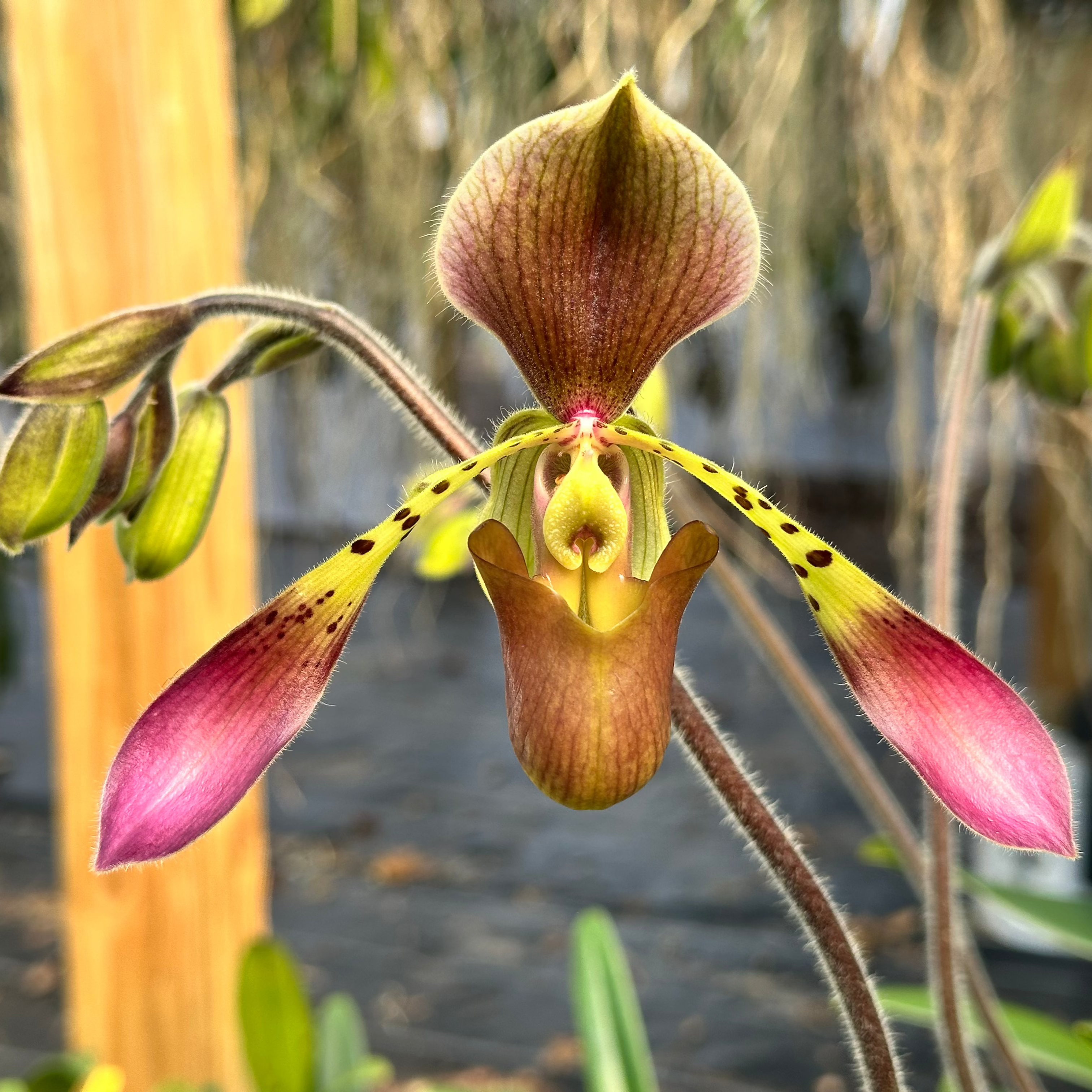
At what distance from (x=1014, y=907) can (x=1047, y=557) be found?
3.88 ft

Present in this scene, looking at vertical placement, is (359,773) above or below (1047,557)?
below

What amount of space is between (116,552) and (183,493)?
0.66 meters

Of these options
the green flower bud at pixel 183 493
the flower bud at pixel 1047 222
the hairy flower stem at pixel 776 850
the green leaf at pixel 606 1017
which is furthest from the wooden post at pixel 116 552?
the flower bud at pixel 1047 222

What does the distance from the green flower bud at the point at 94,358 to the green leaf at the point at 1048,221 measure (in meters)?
0.54

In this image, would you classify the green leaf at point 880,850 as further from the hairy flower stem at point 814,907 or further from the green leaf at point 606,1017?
the hairy flower stem at point 814,907

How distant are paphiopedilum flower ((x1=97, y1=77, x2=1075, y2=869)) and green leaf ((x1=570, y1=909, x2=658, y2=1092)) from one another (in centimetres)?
62

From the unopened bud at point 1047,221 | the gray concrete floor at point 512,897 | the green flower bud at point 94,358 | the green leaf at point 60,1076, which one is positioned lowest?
the gray concrete floor at point 512,897

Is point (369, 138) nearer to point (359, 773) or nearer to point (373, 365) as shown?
point (373, 365)

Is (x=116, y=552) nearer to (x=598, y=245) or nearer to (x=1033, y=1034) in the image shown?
(x=598, y=245)

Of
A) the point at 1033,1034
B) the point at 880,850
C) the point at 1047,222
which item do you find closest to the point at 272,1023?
the point at 880,850

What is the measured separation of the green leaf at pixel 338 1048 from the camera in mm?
1053

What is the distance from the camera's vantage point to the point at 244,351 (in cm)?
50

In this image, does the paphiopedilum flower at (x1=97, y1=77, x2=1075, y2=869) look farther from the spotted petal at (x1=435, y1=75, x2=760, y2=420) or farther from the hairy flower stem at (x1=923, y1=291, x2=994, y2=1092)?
the hairy flower stem at (x1=923, y1=291, x2=994, y2=1092)

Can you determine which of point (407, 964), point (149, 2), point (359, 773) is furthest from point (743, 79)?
point (359, 773)
